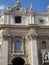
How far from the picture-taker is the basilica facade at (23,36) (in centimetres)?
3991

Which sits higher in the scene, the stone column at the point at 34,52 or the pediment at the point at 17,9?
the pediment at the point at 17,9

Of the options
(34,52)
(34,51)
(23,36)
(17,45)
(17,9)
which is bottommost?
(34,52)

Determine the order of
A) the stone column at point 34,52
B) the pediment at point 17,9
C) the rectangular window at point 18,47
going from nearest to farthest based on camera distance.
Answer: the stone column at point 34,52
the rectangular window at point 18,47
the pediment at point 17,9

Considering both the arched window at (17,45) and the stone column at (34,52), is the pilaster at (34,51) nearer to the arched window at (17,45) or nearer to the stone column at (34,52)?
the stone column at (34,52)

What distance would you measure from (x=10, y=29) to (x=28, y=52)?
502 centimetres

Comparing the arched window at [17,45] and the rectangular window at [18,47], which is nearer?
the rectangular window at [18,47]

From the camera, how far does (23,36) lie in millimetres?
41219

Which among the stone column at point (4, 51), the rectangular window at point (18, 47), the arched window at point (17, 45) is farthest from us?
the arched window at point (17, 45)

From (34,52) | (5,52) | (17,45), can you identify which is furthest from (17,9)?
(34,52)

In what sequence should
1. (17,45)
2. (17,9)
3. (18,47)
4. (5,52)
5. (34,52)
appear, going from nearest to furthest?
1. (5,52)
2. (34,52)
3. (18,47)
4. (17,45)
5. (17,9)

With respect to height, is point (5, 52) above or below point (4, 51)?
below

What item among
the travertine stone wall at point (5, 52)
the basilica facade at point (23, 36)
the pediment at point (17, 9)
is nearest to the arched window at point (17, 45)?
the basilica facade at point (23, 36)

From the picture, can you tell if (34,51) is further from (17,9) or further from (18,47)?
(17,9)

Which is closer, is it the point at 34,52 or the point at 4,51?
the point at 4,51
